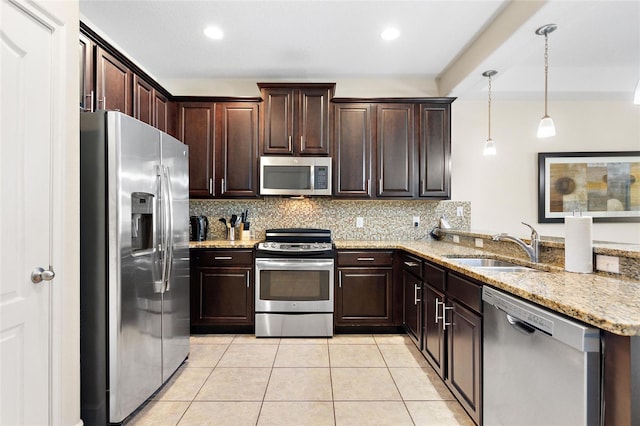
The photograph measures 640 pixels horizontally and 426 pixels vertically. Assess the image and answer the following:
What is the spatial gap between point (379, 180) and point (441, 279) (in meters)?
1.53

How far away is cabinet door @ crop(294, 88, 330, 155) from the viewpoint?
343cm

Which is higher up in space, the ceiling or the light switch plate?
the ceiling

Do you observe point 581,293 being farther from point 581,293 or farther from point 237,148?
point 237,148

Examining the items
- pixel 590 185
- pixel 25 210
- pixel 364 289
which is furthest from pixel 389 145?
pixel 25 210

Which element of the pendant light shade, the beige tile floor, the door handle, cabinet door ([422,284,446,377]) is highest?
the pendant light shade

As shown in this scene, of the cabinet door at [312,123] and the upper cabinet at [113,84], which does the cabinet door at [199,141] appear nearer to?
the upper cabinet at [113,84]

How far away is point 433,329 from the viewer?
237cm

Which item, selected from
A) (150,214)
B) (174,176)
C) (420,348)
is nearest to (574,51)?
(420,348)

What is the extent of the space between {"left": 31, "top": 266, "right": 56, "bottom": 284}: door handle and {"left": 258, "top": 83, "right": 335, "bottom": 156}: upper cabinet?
2.28 metres

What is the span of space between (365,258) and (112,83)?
8.57 ft

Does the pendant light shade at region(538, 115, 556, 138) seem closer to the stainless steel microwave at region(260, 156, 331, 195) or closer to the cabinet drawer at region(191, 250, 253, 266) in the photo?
the stainless steel microwave at region(260, 156, 331, 195)

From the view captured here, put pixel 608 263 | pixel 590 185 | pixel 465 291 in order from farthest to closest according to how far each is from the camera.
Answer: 1. pixel 590 185
2. pixel 465 291
3. pixel 608 263

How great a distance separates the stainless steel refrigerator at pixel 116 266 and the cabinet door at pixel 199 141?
1395 mm

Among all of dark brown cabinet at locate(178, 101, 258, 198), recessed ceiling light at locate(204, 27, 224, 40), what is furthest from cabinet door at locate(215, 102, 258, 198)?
recessed ceiling light at locate(204, 27, 224, 40)
